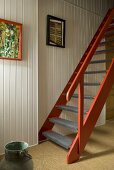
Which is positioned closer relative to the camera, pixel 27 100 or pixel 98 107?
pixel 98 107

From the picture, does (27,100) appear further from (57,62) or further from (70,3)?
(70,3)

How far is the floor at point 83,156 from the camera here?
2.29 metres

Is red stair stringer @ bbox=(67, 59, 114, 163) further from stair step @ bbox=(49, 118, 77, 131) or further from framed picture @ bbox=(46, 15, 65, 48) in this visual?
framed picture @ bbox=(46, 15, 65, 48)

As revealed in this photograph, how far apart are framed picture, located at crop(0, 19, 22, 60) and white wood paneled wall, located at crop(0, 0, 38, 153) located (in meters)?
0.08

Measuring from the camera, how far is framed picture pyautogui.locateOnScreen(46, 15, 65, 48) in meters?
3.28

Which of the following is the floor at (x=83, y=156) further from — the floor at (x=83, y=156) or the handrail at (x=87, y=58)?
the handrail at (x=87, y=58)

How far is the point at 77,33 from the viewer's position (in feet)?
12.5

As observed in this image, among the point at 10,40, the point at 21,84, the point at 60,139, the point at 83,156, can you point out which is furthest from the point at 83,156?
the point at 10,40

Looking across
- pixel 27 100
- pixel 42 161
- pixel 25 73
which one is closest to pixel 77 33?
pixel 25 73

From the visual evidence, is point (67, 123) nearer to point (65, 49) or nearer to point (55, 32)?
point (65, 49)

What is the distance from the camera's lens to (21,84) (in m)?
2.79

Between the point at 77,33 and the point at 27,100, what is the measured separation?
1811mm

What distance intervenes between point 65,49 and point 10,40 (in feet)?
4.10

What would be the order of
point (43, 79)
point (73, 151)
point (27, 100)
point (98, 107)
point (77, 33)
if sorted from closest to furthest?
1. point (73, 151)
2. point (98, 107)
3. point (27, 100)
4. point (43, 79)
5. point (77, 33)
